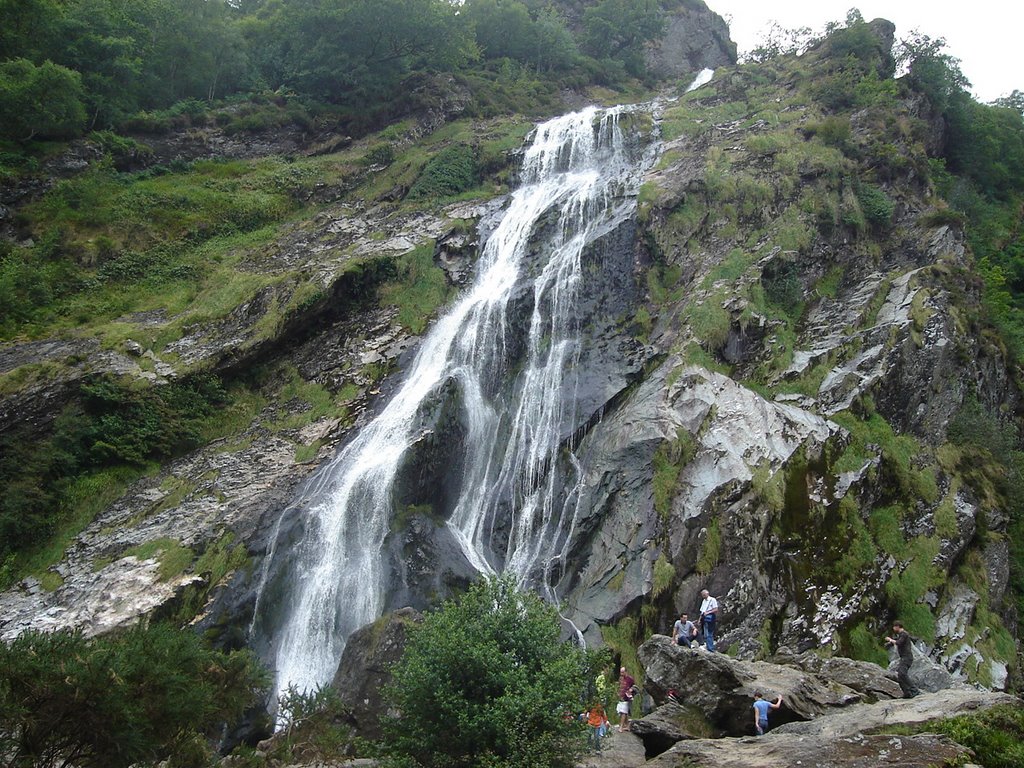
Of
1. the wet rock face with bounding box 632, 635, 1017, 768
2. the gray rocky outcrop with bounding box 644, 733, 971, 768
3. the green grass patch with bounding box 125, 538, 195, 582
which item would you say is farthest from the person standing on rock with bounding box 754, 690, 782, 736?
the green grass patch with bounding box 125, 538, 195, 582

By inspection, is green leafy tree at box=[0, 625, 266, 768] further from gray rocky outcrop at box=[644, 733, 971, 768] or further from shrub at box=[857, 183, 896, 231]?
shrub at box=[857, 183, 896, 231]

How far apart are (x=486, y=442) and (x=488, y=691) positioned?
10434mm

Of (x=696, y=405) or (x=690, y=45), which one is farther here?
(x=690, y=45)

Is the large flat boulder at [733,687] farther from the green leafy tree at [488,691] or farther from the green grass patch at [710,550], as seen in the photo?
the green grass patch at [710,550]

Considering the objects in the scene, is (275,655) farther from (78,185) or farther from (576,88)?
(576,88)

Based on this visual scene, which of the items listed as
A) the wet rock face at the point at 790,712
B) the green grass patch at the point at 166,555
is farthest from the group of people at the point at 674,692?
the green grass patch at the point at 166,555

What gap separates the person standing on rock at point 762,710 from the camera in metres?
9.44

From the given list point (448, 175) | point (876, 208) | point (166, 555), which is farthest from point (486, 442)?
point (876, 208)

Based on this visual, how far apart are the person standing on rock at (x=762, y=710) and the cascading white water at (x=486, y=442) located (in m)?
7.37

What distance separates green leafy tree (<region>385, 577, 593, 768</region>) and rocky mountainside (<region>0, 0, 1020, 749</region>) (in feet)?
15.7

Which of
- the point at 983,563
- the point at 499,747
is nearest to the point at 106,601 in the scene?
the point at 499,747

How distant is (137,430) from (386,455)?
741cm

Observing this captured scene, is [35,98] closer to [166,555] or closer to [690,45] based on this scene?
[166,555]

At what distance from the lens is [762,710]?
9508mm
